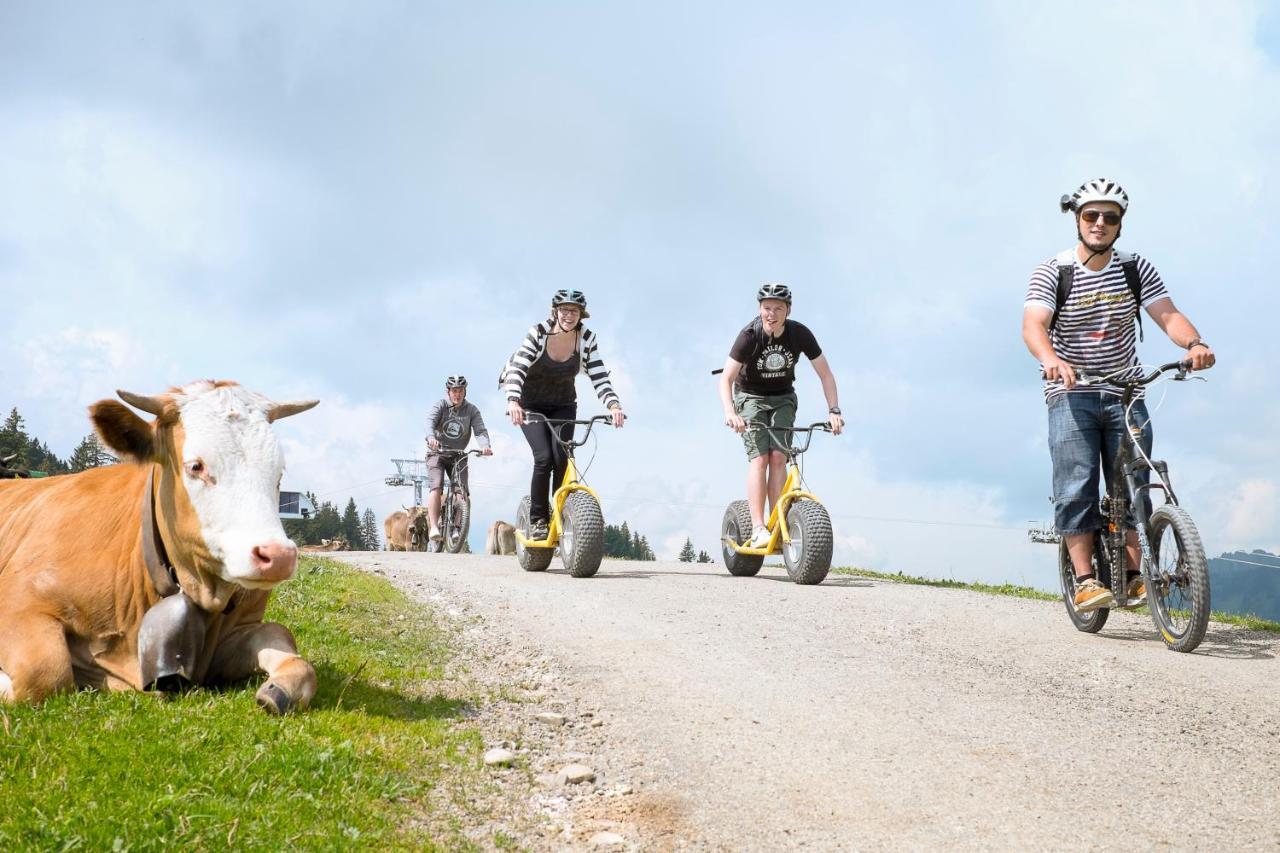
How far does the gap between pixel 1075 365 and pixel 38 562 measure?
7240mm

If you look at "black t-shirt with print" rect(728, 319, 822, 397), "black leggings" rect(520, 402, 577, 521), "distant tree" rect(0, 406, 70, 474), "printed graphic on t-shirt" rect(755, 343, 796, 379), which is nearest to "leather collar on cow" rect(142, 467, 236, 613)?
"black leggings" rect(520, 402, 577, 521)

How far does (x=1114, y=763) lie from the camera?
4.53 metres

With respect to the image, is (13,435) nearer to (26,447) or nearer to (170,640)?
(26,447)

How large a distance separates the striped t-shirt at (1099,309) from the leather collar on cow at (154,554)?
645cm

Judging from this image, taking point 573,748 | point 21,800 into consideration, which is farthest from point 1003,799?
point 21,800

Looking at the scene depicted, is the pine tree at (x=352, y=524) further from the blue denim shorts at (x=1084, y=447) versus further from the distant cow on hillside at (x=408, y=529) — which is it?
the blue denim shorts at (x=1084, y=447)

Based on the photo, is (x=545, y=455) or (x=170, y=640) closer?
(x=170, y=640)

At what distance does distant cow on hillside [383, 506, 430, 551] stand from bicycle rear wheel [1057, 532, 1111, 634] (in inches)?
590

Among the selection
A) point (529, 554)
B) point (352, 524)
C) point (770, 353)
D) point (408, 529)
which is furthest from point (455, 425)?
point (352, 524)

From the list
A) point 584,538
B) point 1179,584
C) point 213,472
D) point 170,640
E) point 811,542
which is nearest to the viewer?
point 213,472

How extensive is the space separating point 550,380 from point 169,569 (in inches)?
314

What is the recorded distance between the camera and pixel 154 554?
4809 millimetres

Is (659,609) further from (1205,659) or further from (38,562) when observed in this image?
(38,562)

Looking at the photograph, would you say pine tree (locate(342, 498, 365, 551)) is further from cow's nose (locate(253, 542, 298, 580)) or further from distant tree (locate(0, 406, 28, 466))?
cow's nose (locate(253, 542, 298, 580))
